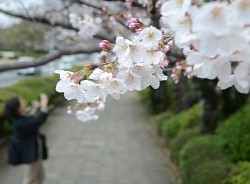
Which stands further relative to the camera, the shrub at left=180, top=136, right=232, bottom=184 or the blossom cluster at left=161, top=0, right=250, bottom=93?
the shrub at left=180, top=136, right=232, bottom=184

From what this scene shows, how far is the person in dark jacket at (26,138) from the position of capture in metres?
5.14

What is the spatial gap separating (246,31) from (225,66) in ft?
0.66

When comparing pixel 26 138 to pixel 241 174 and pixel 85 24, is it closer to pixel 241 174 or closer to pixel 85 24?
pixel 85 24

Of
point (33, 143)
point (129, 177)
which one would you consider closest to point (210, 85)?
point (129, 177)

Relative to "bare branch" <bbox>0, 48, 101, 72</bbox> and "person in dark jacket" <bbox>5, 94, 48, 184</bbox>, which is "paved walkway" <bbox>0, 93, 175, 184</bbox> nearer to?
"person in dark jacket" <bbox>5, 94, 48, 184</bbox>

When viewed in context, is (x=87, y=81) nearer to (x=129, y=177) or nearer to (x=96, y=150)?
(x=129, y=177)

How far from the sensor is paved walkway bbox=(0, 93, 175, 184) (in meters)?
7.24

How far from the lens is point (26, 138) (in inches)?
210

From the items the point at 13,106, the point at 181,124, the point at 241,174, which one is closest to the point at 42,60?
the point at 13,106

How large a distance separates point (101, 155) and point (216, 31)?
813 centimetres

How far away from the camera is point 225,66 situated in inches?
52.6

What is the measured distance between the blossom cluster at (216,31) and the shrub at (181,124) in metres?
7.63

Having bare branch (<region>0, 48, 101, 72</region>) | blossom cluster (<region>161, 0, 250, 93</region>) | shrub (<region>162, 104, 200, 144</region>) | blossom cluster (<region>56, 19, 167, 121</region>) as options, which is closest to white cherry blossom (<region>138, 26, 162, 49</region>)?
blossom cluster (<region>56, 19, 167, 121</region>)

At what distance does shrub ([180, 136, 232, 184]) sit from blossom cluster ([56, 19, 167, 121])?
3652 millimetres
